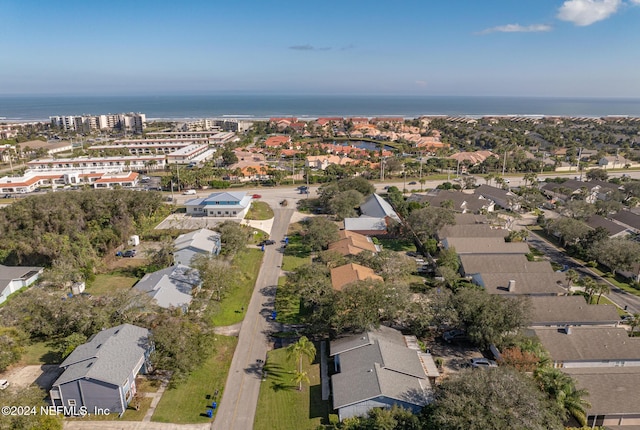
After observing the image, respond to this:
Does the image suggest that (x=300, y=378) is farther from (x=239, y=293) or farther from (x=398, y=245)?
(x=398, y=245)

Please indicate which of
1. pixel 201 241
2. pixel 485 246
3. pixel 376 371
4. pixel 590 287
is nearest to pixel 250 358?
pixel 376 371

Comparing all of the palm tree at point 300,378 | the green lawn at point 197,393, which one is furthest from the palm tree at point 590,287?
the green lawn at point 197,393

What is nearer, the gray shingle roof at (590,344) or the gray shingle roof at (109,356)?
the gray shingle roof at (109,356)

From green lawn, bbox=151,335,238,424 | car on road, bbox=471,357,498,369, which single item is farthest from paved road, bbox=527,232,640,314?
green lawn, bbox=151,335,238,424

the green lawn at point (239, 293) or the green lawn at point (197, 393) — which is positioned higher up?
the green lawn at point (239, 293)

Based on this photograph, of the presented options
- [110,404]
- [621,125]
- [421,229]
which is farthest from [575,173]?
[621,125]

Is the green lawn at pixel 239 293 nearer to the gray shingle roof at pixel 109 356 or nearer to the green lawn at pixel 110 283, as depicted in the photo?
the gray shingle roof at pixel 109 356
